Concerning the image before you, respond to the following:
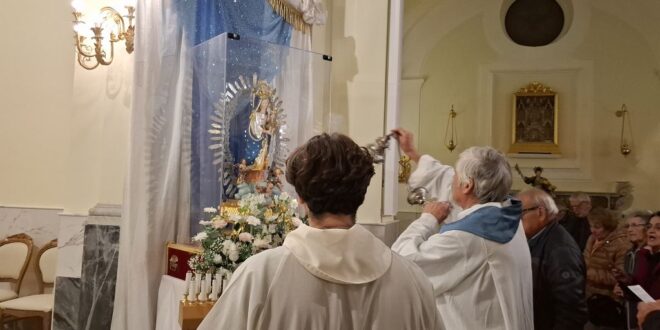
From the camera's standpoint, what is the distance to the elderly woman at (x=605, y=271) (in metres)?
5.30

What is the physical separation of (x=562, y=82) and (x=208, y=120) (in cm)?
853

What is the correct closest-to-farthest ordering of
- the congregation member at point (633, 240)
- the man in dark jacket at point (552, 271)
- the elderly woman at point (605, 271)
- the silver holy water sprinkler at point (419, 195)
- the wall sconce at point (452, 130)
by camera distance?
the man in dark jacket at point (552, 271)
the silver holy water sprinkler at point (419, 195)
the congregation member at point (633, 240)
the elderly woman at point (605, 271)
the wall sconce at point (452, 130)

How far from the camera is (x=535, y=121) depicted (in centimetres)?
1161

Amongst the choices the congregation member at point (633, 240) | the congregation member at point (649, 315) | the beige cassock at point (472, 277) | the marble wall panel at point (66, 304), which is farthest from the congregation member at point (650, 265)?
the marble wall panel at point (66, 304)

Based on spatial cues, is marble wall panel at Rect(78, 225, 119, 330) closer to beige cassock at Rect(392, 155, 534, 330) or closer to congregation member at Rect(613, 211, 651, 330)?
beige cassock at Rect(392, 155, 534, 330)

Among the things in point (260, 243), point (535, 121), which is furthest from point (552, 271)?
point (535, 121)

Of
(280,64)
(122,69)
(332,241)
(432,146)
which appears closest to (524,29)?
(432,146)

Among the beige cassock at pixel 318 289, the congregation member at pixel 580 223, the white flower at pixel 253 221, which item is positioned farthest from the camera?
the congregation member at pixel 580 223

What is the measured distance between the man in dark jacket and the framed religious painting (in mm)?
8094

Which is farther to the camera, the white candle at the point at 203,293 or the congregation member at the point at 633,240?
the congregation member at the point at 633,240

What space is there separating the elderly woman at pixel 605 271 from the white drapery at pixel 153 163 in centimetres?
362

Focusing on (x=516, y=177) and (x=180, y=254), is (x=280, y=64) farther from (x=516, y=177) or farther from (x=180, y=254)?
(x=516, y=177)

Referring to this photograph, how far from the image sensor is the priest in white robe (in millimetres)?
1691

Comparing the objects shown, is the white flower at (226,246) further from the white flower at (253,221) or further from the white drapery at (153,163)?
the white drapery at (153,163)
